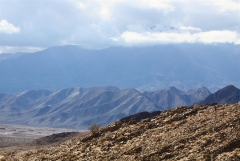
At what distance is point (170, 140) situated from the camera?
2209 centimetres

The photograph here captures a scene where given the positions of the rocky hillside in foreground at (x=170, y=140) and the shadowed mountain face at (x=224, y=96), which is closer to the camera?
the rocky hillside in foreground at (x=170, y=140)

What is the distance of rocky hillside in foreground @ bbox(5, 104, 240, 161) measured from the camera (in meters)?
19.8

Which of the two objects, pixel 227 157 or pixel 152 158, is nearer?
pixel 227 157

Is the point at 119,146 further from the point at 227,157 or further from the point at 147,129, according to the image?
the point at 227,157

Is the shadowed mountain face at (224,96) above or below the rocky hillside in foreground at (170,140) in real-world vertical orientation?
above

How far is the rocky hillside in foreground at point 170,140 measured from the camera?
1983cm

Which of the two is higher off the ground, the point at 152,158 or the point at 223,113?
the point at 223,113

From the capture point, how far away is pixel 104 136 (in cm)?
2742

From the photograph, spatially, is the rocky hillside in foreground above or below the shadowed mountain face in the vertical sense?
below

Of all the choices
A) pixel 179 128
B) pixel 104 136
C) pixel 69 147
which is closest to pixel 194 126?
pixel 179 128

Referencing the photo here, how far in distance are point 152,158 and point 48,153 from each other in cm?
952

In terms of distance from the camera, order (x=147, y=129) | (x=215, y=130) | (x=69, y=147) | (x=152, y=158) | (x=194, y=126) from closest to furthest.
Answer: (x=152, y=158)
(x=215, y=130)
(x=194, y=126)
(x=147, y=129)
(x=69, y=147)

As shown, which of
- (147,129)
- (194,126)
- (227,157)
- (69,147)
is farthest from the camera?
(69,147)

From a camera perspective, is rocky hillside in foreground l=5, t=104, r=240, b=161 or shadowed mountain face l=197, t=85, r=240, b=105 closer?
rocky hillside in foreground l=5, t=104, r=240, b=161
